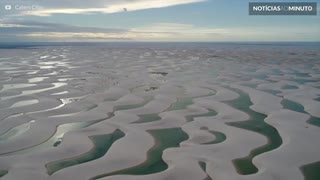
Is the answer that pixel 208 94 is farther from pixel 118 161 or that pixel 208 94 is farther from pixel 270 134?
pixel 118 161

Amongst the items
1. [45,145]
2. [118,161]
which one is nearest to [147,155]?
[118,161]

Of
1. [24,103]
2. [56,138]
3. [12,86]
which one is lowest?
[56,138]

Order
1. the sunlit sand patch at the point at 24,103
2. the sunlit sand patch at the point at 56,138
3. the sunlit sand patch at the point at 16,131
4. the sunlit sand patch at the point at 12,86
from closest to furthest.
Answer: the sunlit sand patch at the point at 56,138
the sunlit sand patch at the point at 16,131
the sunlit sand patch at the point at 24,103
the sunlit sand patch at the point at 12,86

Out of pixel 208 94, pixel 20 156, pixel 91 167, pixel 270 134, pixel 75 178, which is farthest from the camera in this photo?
pixel 208 94

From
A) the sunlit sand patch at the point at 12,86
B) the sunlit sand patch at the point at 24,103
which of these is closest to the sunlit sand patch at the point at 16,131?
the sunlit sand patch at the point at 24,103

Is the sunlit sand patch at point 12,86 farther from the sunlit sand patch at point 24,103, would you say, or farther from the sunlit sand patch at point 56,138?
the sunlit sand patch at point 56,138

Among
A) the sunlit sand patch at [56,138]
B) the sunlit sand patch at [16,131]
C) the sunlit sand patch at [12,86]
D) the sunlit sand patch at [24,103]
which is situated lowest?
the sunlit sand patch at [56,138]

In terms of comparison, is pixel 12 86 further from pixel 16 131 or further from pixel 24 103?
pixel 16 131

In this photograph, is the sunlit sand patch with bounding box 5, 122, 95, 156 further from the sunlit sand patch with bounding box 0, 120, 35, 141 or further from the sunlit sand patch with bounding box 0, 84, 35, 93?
the sunlit sand patch with bounding box 0, 84, 35, 93

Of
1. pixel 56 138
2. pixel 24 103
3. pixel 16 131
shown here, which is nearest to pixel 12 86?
pixel 24 103

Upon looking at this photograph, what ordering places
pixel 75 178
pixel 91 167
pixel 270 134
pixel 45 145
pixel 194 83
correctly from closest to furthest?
pixel 75 178 < pixel 91 167 < pixel 45 145 < pixel 270 134 < pixel 194 83

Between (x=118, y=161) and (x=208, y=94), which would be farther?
(x=208, y=94)
